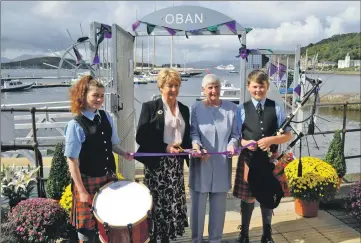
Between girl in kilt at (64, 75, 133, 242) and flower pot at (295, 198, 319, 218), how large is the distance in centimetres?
219

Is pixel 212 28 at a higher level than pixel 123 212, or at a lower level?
higher

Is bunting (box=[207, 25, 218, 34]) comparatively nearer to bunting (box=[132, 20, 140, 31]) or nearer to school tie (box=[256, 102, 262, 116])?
bunting (box=[132, 20, 140, 31])

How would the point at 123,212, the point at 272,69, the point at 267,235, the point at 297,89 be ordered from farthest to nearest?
1. the point at 272,69
2. the point at 297,89
3. the point at 267,235
4. the point at 123,212

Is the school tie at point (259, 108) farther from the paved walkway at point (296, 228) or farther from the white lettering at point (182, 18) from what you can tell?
the white lettering at point (182, 18)

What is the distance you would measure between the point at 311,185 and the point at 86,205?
7.38 ft

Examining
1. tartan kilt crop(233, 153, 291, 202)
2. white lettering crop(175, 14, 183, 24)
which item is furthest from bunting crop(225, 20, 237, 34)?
tartan kilt crop(233, 153, 291, 202)

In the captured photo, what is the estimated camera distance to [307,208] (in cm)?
365

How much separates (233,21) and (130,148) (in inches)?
78.1

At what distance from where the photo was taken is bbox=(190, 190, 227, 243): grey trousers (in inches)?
114

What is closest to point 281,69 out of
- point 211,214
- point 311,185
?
point 311,185

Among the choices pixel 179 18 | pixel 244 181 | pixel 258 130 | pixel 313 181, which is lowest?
pixel 313 181

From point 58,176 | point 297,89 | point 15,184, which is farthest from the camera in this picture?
point 297,89

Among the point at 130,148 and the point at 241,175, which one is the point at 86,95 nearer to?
the point at 241,175

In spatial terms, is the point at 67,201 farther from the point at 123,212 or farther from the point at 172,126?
the point at 172,126
